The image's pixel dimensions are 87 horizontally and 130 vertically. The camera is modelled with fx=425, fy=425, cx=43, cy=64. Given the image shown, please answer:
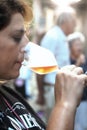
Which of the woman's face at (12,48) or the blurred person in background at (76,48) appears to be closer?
the woman's face at (12,48)

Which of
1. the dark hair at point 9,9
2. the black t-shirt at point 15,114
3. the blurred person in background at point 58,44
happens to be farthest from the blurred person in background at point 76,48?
the dark hair at point 9,9

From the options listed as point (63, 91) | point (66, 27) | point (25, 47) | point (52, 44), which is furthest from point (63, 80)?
point (66, 27)

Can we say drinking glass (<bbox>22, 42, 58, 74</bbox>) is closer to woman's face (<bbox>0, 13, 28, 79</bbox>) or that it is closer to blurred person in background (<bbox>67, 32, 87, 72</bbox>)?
woman's face (<bbox>0, 13, 28, 79</bbox>)

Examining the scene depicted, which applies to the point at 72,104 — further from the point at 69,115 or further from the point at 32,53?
the point at 32,53

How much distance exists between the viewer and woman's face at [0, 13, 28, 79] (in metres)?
1.62

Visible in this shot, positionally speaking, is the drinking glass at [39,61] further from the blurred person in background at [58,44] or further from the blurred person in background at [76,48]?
the blurred person in background at [76,48]

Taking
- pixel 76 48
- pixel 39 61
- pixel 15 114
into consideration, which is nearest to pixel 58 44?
pixel 76 48

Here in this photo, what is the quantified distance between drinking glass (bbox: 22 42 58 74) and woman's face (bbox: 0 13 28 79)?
126 millimetres

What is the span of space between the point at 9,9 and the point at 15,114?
0.42 meters

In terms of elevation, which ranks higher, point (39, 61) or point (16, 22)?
point (16, 22)

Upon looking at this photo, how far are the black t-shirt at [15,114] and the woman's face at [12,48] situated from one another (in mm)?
146

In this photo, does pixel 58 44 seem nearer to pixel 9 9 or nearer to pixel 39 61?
pixel 39 61

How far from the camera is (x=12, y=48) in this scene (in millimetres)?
1629

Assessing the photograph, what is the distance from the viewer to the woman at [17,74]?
1577 millimetres
